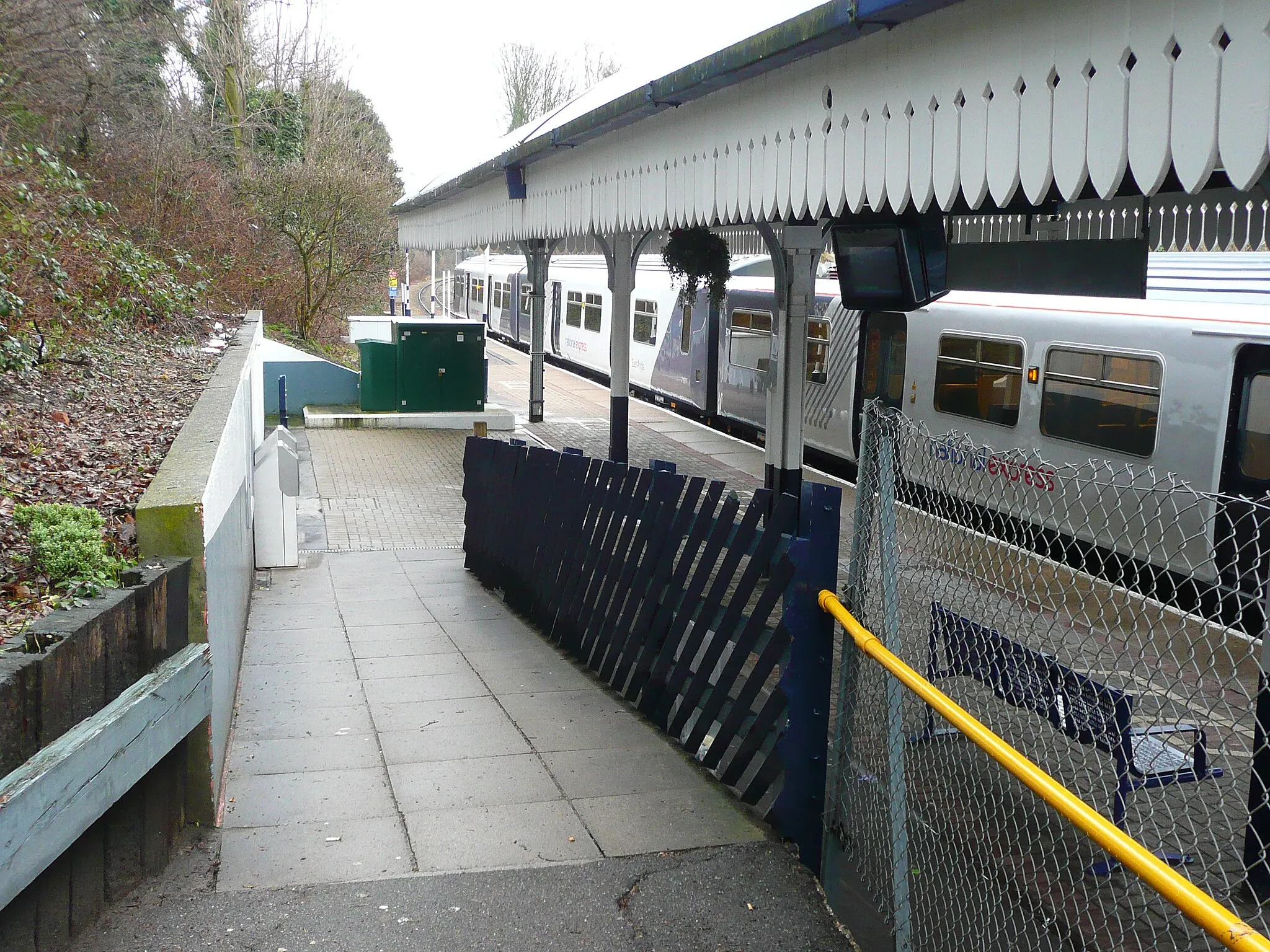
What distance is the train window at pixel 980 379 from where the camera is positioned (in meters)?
12.3

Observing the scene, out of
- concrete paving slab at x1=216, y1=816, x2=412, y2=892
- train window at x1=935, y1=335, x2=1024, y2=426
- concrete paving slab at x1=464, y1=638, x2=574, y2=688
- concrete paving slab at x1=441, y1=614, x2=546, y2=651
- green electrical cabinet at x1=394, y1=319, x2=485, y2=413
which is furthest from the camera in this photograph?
green electrical cabinet at x1=394, y1=319, x2=485, y2=413

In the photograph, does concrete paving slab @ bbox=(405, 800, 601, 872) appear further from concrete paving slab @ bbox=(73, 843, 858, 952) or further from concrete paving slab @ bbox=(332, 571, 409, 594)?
concrete paving slab @ bbox=(332, 571, 409, 594)

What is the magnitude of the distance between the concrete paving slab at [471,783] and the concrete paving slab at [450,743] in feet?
0.22

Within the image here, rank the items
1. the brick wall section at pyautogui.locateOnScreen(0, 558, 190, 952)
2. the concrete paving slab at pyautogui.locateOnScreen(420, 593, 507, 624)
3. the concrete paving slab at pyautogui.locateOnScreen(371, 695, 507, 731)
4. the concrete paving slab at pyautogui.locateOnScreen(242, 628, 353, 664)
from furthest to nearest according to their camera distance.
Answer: the concrete paving slab at pyautogui.locateOnScreen(420, 593, 507, 624)
the concrete paving slab at pyautogui.locateOnScreen(242, 628, 353, 664)
the concrete paving slab at pyautogui.locateOnScreen(371, 695, 507, 731)
the brick wall section at pyautogui.locateOnScreen(0, 558, 190, 952)

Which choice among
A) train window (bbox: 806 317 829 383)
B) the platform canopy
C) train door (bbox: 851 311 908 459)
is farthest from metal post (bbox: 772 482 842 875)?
train window (bbox: 806 317 829 383)

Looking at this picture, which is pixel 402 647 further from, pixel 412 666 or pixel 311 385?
pixel 311 385

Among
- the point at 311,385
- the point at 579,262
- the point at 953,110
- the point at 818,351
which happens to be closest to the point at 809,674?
the point at 953,110

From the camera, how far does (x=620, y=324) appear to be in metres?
16.2

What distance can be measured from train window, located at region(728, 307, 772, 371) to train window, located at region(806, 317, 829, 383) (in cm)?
129

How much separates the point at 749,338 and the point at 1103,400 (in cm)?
861

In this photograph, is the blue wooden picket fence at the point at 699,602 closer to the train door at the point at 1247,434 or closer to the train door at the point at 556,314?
the train door at the point at 1247,434

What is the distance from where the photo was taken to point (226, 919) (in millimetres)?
3699

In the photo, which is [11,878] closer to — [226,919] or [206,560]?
[226,919]

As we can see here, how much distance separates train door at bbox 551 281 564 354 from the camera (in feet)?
104
